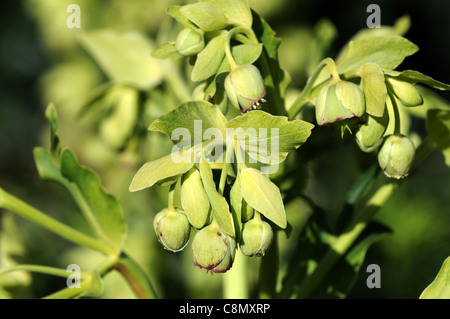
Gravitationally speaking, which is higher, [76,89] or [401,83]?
[401,83]

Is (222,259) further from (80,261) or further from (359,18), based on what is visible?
(359,18)

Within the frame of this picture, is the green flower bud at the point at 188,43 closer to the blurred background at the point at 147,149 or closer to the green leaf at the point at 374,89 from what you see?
the green leaf at the point at 374,89

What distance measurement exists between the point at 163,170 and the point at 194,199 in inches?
1.5

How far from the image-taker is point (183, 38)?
563mm

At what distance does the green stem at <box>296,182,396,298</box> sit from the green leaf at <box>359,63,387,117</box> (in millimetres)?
156

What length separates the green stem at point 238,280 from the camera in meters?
0.73

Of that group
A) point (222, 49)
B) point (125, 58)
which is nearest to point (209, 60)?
point (222, 49)

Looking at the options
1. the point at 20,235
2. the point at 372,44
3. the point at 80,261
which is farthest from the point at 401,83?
the point at 80,261

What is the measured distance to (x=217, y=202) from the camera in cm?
53

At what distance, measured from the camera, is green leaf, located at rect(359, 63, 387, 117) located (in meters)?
0.53

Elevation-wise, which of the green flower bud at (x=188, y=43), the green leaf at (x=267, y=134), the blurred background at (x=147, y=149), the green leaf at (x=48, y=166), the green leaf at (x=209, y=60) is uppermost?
the green flower bud at (x=188, y=43)

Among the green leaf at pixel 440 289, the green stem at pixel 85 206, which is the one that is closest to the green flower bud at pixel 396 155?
the green leaf at pixel 440 289

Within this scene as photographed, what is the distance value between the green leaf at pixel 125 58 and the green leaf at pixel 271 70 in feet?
0.98
